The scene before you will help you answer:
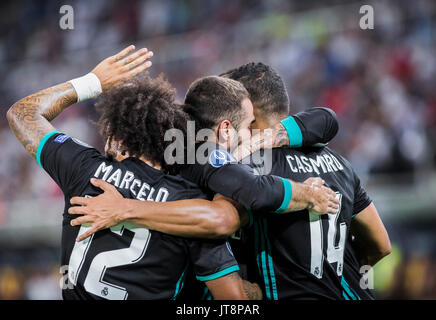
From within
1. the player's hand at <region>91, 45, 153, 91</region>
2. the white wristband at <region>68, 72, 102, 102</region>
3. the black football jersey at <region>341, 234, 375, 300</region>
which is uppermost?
the player's hand at <region>91, 45, 153, 91</region>

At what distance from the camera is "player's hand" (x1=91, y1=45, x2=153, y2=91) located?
2.71 metres

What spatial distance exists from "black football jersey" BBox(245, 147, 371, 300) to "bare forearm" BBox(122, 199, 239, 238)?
31cm

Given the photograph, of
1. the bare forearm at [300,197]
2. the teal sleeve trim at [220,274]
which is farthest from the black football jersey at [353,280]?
the teal sleeve trim at [220,274]

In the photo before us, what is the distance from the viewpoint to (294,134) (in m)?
2.58

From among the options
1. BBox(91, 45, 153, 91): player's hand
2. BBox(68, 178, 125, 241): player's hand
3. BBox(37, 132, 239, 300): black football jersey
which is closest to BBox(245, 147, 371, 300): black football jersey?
BBox(37, 132, 239, 300): black football jersey

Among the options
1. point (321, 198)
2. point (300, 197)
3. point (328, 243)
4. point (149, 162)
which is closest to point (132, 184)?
point (149, 162)

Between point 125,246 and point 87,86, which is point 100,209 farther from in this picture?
point 87,86

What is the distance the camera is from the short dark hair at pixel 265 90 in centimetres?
276

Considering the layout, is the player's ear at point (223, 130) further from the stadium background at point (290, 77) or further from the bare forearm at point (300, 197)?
the stadium background at point (290, 77)

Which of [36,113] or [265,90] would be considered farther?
[265,90]

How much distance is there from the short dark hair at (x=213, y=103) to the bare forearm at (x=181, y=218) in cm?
51

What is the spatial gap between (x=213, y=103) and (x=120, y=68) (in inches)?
22.5

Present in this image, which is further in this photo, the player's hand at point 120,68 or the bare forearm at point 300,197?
the player's hand at point 120,68

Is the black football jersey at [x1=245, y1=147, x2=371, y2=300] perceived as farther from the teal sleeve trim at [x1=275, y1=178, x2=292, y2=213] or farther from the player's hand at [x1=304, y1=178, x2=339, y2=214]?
the teal sleeve trim at [x1=275, y1=178, x2=292, y2=213]
